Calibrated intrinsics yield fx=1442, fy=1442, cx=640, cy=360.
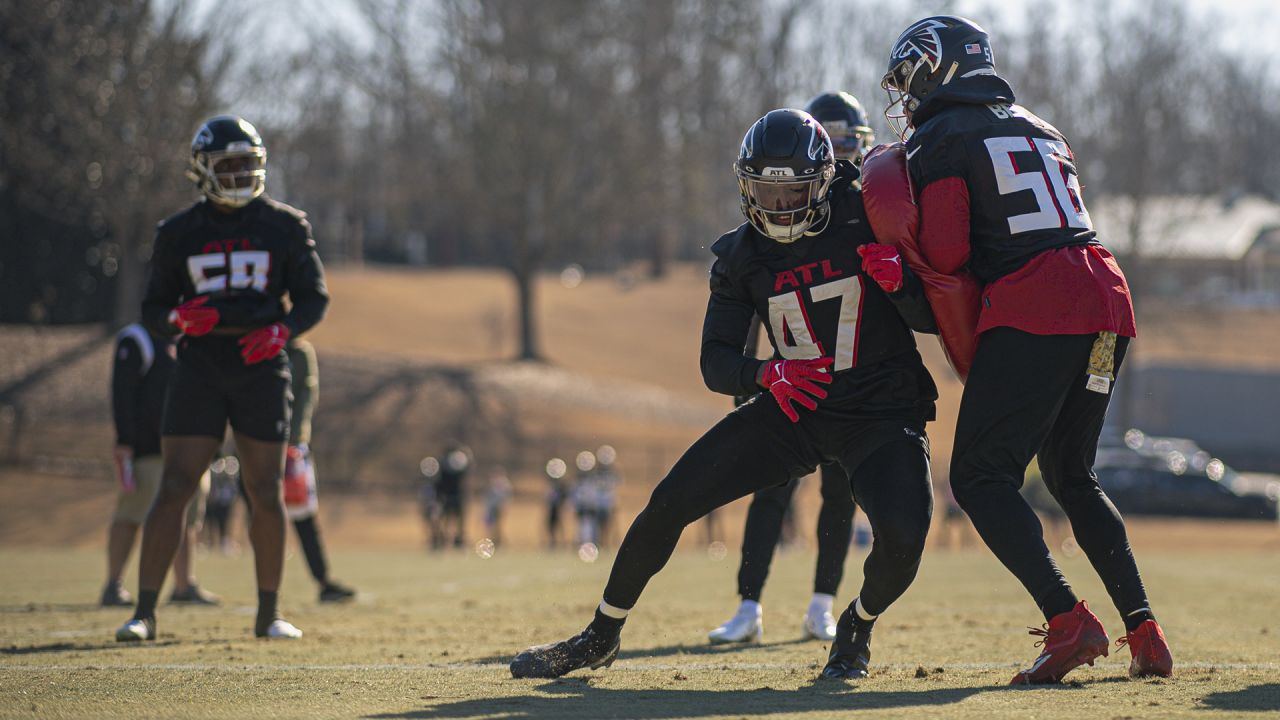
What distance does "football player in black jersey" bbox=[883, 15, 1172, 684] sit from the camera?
5.17 metres

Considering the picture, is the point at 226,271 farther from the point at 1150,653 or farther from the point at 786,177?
the point at 1150,653

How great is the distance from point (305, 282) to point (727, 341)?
280cm

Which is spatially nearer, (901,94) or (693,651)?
(901,94)

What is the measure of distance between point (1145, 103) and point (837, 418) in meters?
45.2

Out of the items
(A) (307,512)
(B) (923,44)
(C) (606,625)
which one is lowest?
(C) (606,625)

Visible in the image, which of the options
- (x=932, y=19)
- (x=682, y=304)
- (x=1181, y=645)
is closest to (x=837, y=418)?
(x=932, y=19)

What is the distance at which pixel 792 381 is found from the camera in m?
5.21

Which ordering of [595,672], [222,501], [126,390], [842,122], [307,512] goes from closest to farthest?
[595,672] < [842,122] < [126,390] < [307,512] < [222,501]

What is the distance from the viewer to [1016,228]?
17.4 ft

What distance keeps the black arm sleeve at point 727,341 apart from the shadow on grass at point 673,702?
1.11 m

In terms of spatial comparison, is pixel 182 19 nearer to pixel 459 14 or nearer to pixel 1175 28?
pixel 459 14

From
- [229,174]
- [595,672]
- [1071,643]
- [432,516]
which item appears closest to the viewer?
[1071,643]

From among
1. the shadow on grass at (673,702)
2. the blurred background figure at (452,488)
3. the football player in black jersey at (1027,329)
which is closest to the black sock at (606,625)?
the shadow on grass at (673,702)

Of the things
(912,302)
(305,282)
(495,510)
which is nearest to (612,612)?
(912,302)
